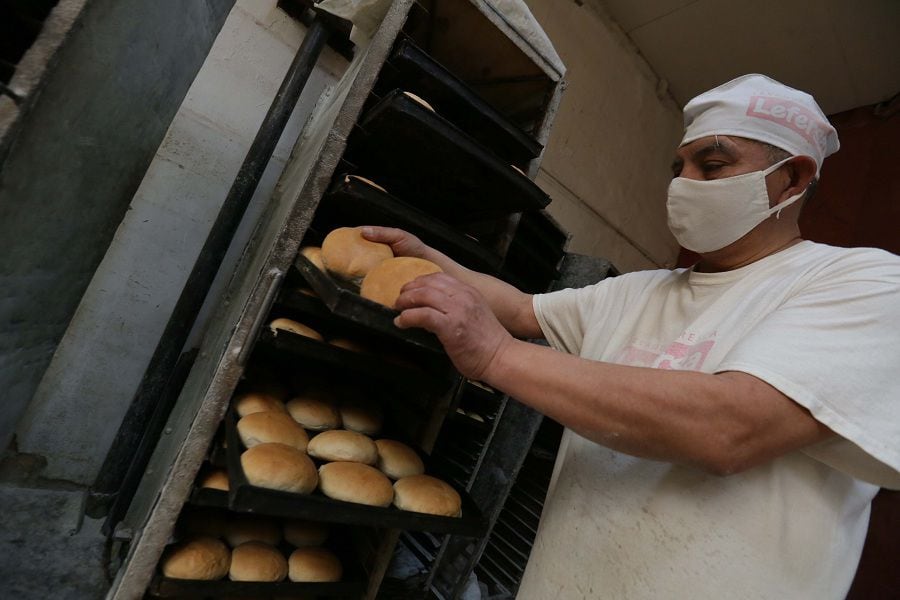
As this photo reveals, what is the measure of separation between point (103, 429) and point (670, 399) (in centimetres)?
260

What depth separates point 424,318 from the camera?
3.14ft

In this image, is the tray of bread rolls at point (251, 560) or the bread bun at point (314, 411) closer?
the tray of bread rolls at point (251, 560)

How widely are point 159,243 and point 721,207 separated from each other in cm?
251

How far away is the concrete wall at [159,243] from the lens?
207 centimetres

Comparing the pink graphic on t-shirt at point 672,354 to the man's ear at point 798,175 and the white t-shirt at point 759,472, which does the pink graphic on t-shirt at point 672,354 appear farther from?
the man's ear at point 798,175

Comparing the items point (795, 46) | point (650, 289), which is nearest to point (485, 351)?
point (650, 289)

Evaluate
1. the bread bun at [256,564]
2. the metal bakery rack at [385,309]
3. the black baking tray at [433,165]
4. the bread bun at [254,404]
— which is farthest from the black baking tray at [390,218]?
the bread bun at [256,564]

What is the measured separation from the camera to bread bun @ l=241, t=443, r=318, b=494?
1.11 m

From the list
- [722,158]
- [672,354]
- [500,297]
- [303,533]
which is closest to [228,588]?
[303,533]

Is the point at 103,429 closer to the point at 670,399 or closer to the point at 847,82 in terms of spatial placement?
the point at 670,399

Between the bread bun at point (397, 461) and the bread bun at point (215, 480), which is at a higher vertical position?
the bread bun at point (397, 461)

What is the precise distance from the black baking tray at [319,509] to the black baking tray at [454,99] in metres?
1.26

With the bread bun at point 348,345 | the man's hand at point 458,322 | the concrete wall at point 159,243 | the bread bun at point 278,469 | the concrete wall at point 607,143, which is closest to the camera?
the man's hand at point 458,322

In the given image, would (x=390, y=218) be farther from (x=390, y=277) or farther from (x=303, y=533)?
(x=303, y=533)
